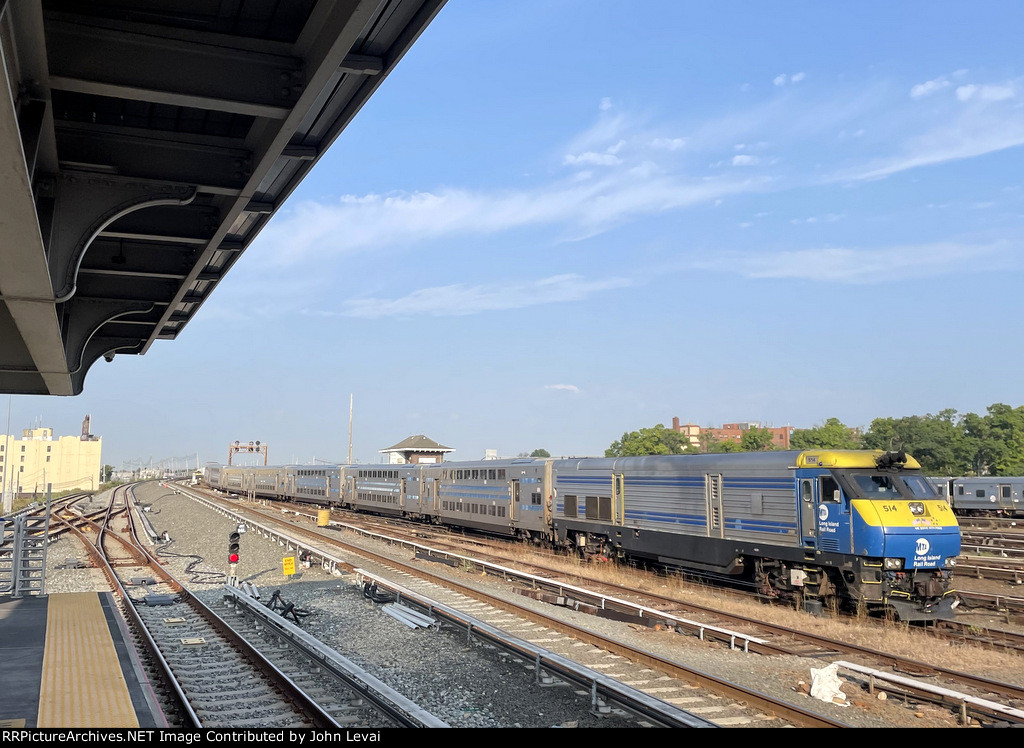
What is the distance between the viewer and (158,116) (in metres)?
7.55

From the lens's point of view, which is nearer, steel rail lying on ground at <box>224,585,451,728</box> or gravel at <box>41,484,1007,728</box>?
steel rail lying on ground at <box>224,585,451,728</box>

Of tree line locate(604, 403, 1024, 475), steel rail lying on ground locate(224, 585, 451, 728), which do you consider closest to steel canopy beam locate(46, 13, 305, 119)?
steel rail lying on ground locate(224, 585, 451, 728)

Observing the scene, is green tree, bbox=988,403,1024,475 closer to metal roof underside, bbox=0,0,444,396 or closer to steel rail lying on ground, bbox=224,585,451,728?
steel rail lying on ground, bbox=224,585,451,728

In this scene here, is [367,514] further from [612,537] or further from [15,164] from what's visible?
[15,164]

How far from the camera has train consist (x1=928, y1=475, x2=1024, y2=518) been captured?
142 feet

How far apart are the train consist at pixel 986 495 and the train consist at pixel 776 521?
92.8 ft

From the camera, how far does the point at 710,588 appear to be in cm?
1781

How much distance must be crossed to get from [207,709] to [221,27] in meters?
7.86

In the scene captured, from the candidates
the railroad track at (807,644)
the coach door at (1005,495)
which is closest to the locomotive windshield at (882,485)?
the railroad track at (807,644)

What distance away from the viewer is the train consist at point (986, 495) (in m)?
43.2

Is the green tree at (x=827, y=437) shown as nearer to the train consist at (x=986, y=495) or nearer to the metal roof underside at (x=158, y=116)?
the train consist at (x=986, y=495)

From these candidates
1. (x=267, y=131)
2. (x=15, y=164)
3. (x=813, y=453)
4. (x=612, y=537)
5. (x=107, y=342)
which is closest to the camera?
(x=15, y=164)

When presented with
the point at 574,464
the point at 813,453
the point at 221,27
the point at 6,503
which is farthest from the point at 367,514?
the point at 221,27

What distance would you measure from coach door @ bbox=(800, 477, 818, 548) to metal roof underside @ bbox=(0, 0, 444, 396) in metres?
11.4
